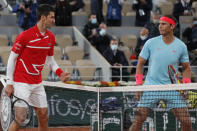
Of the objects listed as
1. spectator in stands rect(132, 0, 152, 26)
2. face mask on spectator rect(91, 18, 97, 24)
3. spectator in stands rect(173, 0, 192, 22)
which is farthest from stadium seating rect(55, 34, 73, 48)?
spectator in stands rect(173, 0, 192, 22)

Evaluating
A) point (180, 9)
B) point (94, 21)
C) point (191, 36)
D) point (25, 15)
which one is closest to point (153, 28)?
point (191, 36)

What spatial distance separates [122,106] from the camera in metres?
7.90

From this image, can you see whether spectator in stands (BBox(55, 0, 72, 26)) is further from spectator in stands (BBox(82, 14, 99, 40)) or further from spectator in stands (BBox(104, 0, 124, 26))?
spectator in stands (BBox(104, 0, 124, 26))

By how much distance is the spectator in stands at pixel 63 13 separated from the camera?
14922 mm

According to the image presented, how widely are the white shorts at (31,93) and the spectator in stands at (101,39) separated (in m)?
7.33

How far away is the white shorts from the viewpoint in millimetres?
6512

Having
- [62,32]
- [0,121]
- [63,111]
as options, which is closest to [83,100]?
[63,111]

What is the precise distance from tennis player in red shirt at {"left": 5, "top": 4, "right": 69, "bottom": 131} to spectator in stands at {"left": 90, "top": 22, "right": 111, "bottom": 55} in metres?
7.26

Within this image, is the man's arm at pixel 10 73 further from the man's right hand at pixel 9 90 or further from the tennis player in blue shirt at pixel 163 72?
the tennis player in blue shirt at pixel 163 72

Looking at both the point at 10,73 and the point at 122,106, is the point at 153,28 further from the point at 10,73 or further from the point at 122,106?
the point at 10,73

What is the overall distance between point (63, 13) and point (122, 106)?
305 inches

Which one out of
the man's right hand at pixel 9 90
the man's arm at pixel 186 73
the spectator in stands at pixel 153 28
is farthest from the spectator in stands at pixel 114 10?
the man's right hand at pixel 9 90

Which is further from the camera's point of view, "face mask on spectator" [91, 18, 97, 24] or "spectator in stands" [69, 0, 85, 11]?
"spectator in stands" [69, 0, 85, 11]

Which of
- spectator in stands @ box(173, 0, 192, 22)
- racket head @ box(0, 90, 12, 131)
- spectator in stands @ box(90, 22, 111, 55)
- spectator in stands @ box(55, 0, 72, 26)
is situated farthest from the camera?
spectator in stands @ box(173, 0, 192, 22)
